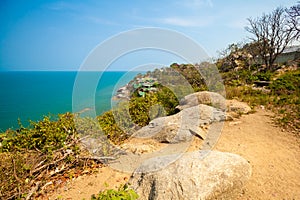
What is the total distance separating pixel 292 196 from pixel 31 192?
366 centimetres

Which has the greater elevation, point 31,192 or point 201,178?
point 201,178

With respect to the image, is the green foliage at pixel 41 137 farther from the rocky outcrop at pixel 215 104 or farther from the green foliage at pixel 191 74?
the green foliage at pixel 191 74

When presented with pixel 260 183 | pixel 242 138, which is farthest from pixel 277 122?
pixel 260 183

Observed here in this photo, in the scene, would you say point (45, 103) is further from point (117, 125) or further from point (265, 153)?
point (265, 153)

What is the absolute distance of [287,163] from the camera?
3.41 meters

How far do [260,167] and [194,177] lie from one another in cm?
161

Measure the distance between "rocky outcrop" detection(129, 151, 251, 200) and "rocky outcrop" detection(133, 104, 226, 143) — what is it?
162 centimetres

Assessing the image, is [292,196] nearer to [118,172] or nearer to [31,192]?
[118,172]

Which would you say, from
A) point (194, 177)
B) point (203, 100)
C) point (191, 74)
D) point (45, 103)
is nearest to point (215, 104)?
point (203, 100)

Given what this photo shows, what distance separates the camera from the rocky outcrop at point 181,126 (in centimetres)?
443

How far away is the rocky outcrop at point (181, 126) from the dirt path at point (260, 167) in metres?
0.54

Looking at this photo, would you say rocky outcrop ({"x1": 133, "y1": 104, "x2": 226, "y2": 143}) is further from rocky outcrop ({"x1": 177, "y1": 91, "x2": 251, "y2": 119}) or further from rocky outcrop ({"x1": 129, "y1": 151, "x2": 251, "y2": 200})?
rocky outcrop ({"x1": 129, "y1": 151, "x2": 251, "y2": 200})

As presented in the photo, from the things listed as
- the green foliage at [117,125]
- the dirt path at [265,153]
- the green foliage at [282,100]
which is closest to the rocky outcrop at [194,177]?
the dirt path at [265,153]

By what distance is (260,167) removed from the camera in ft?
10.6
